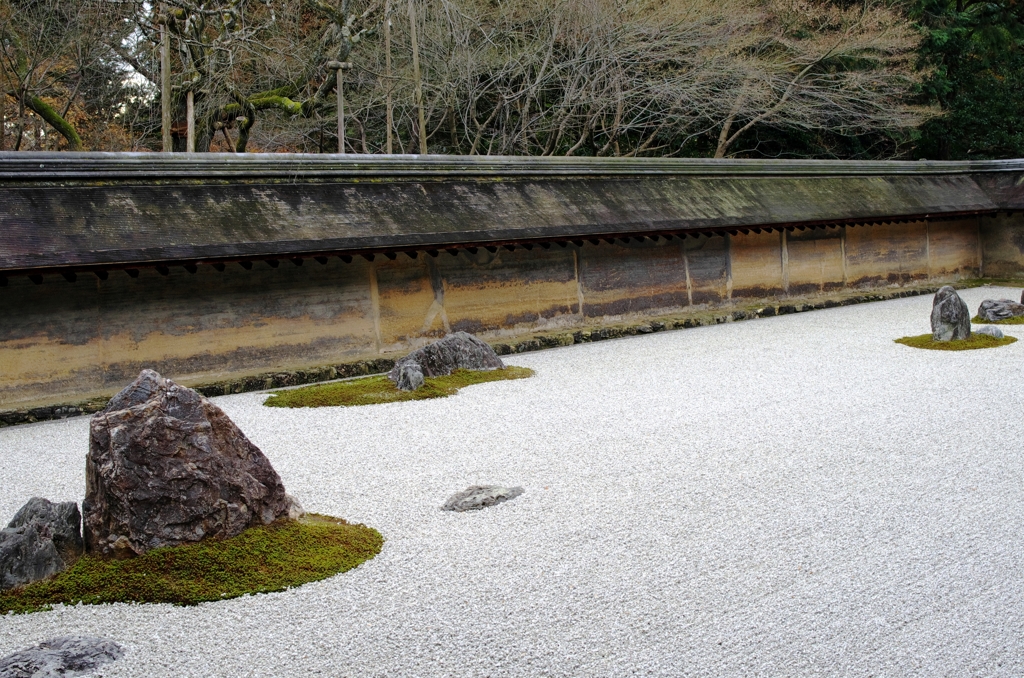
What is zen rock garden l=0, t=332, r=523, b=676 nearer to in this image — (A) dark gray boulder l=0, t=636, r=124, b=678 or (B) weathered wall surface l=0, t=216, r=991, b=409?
(A) dark gray boulder l=0, t=636, r=124, b=678

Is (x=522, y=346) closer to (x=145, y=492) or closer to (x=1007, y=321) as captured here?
(x=1007, y=321)

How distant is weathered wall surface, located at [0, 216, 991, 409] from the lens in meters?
9.57

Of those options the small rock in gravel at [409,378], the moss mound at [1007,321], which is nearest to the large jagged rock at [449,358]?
the small rock in gravel at [409,378]

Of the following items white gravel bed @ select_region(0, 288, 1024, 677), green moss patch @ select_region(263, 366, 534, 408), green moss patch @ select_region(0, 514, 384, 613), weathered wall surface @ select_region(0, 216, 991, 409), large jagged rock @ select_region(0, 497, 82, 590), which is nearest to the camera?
white gravel bed @ select_region(0, 288, 1024, 677)

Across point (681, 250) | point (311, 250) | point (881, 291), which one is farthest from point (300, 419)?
point (881, 291)

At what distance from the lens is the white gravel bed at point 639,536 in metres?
3.65

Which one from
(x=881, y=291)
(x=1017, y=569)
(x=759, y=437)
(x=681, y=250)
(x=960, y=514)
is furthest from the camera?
(x=881, y=291)

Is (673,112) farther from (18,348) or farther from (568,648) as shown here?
(568,648)

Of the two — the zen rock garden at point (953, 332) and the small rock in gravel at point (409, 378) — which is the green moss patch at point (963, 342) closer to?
the zen rock garden at point (953, 332)

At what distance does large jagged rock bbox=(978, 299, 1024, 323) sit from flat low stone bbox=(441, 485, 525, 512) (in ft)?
32.8

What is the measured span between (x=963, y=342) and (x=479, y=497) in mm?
7874

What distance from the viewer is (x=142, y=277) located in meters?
10.0

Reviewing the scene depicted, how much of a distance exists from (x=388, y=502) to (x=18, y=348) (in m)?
5.61

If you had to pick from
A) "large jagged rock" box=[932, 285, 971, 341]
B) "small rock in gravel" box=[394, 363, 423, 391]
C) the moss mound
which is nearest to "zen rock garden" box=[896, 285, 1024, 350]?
"large jagged rock" box=[932, 285, 971, 341]
